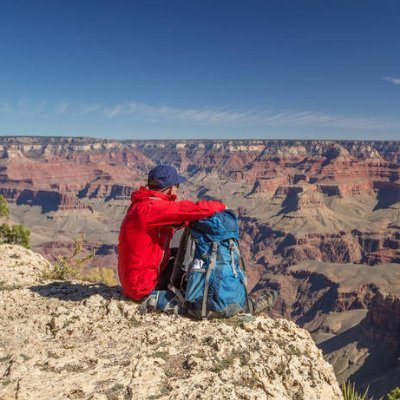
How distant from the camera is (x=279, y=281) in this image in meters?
87.9

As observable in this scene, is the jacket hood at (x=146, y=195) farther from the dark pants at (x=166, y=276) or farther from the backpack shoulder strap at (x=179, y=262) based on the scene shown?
the dark pants at (x=166, y=276)

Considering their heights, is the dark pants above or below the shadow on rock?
above

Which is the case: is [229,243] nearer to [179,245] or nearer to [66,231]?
[179,245]

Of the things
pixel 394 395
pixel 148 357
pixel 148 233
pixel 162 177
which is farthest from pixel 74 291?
pixel 394 395

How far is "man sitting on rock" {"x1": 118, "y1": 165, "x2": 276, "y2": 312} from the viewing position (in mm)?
5430

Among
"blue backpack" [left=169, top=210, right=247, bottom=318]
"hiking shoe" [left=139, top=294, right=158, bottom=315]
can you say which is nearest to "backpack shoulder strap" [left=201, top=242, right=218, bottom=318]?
"blue backpack" [left=169, top=210, right=247, bottom=318]

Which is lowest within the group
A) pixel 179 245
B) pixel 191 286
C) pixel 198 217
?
pixel 191 286

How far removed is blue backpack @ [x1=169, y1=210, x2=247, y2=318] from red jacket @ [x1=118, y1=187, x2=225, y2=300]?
209mm

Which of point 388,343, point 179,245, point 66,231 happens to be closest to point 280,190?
point 66,231

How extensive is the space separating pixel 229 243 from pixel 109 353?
→ 1.95 meters

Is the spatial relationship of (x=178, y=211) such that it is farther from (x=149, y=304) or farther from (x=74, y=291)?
(x=74, y=291)

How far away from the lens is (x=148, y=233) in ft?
18.5

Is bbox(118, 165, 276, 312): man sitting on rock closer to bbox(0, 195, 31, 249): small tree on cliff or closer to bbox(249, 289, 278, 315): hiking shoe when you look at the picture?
bbox(249, 289, 278, 315): hiking shoe

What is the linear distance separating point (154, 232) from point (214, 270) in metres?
1.02
